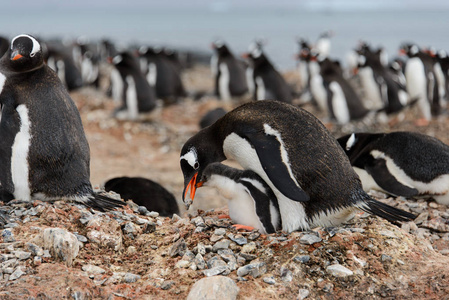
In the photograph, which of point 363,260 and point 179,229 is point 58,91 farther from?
point 363,260

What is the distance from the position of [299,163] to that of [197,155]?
808 mm

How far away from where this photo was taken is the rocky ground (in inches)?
113

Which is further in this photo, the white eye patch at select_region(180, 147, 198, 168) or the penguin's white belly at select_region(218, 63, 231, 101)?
the penguin's white belly at select_region(218, 63, 231, 101)

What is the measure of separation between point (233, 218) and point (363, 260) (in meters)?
0.98

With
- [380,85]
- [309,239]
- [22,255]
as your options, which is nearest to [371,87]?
[380,85]

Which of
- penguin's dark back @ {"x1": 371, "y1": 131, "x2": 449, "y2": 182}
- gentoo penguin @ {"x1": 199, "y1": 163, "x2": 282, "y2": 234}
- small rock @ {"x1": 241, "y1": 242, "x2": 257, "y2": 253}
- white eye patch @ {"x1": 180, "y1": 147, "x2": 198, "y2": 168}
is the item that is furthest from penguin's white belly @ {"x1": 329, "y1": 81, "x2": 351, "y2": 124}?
small rock @ {"x1": 241, "y1": 242, "x2": 257, "y2": 253}

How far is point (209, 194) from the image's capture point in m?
7.08

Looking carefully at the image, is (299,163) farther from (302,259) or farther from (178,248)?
(178,248)

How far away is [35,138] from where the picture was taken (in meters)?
3.77

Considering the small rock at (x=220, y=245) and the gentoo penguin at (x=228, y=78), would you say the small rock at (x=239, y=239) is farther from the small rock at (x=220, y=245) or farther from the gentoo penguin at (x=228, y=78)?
the gentoo penguin at (x=228, y=78)

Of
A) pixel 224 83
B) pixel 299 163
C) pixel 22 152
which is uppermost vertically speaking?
pixel 299 163

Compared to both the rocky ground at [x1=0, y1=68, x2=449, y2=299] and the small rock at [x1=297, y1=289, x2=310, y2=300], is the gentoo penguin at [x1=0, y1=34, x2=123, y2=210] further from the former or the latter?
the small rock at [x1=297, y1=289, x2=310, y2=300]

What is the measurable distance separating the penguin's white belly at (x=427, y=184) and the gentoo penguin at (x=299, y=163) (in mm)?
1312

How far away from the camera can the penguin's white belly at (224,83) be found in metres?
13.6
